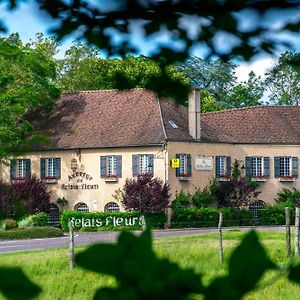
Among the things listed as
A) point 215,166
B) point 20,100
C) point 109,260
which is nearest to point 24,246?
point 20,100

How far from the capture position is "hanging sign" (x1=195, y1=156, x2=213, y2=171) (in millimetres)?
50875

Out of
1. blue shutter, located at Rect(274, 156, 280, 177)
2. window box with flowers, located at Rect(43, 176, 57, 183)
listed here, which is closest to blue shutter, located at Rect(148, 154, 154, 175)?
window box with flowers, located at Rect(43, 176, 57, 183)

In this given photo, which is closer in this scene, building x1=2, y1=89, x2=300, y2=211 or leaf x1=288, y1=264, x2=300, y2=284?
leaf x1=288, y1=264, x2=300, y2=284

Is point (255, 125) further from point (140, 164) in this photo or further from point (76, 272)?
point (76, 272)

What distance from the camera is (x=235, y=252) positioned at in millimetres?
1950

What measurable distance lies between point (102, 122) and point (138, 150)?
2.96m

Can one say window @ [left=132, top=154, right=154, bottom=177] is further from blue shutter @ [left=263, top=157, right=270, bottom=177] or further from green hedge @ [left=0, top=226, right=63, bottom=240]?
green hedge @ [left=0, top=226, right=63, bottom=240]

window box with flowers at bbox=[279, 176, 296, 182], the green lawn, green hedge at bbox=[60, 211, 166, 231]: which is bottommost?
the green lawn

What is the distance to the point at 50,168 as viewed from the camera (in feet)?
171

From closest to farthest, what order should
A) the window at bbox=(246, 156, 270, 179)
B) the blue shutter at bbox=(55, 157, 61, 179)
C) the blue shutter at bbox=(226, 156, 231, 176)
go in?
the blue shutter at bbox=(55, 157, 61, 179), the blue shutter at bbox=(226, 156, 231, 176), the window at bbox=(246, 156, 270, 179)

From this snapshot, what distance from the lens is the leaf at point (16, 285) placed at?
1.95m

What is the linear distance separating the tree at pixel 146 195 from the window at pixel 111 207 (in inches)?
58.0

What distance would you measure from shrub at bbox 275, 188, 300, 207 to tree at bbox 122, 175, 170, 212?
715cm

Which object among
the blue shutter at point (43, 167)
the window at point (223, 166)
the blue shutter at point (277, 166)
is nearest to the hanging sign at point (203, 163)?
the window at point (223, 166)
